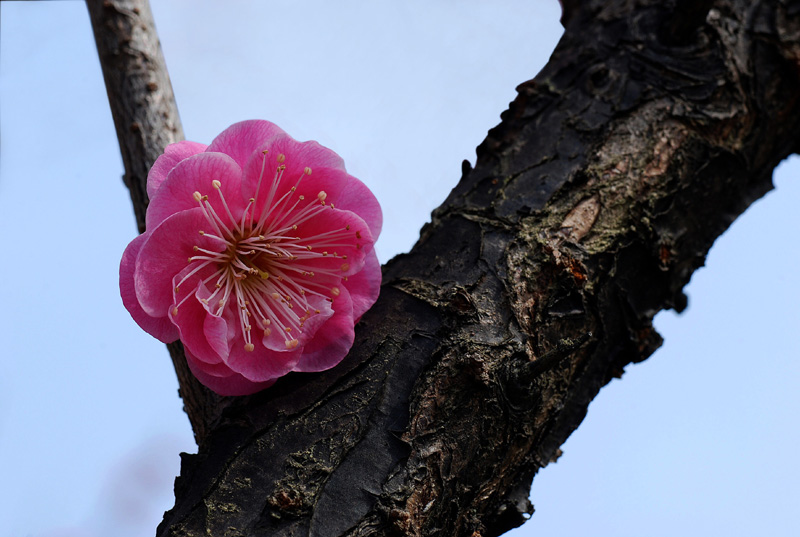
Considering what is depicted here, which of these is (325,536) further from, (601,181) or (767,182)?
(767,182)

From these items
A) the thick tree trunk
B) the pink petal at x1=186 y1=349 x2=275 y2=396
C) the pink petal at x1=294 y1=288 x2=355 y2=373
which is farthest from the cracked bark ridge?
the pink petal at x1=294 y1=288 x2=355 y2=373

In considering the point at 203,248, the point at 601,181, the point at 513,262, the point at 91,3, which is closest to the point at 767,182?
the point at 601,181

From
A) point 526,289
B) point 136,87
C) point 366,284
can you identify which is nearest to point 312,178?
point 366,284

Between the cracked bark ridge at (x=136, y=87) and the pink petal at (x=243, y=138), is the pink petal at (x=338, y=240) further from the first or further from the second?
the cracked bark ridge at (x=136, y=87)

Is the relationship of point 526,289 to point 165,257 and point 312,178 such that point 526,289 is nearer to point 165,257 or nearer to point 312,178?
point 312,178

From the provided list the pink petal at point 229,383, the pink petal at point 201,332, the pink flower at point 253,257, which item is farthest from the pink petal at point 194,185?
the pink petal at point 229,383
